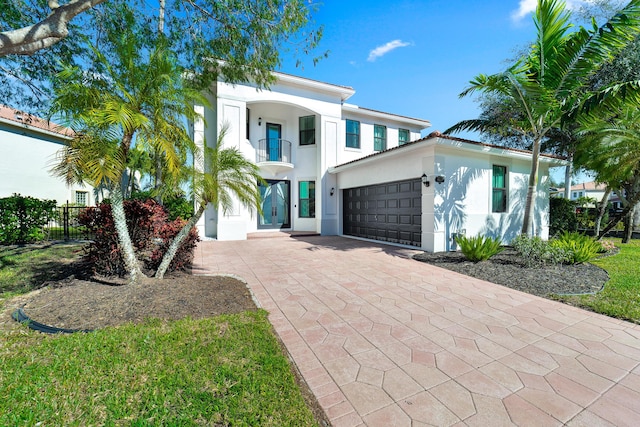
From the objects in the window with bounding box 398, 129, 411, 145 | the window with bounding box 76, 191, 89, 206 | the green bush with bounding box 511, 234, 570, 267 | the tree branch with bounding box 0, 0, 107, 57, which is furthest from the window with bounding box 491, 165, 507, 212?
the window with bounding box 76, 191, 89, 206

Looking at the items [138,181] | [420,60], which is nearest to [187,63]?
[420,60]

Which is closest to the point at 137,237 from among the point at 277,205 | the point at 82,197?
the point at 277,205

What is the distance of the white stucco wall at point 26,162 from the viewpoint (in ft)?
52.0

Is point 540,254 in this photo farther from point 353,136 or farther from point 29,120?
point 29,120

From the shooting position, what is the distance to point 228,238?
11.9 meters

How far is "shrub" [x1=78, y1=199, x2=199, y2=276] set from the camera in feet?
16.0

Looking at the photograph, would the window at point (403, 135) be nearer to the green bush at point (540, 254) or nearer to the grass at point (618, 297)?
the green bush at point (540, 254)

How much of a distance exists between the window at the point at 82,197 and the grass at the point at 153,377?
21.5 m

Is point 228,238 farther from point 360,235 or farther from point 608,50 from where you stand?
point 608,50

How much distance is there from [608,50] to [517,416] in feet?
27.2

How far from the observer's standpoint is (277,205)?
14.8 meters

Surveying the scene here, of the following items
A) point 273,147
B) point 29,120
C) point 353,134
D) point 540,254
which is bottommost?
point 540,254

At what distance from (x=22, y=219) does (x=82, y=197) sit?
44.6ft

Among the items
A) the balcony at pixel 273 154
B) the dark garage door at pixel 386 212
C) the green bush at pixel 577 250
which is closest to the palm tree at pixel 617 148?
the green bush at pixel 577 250
